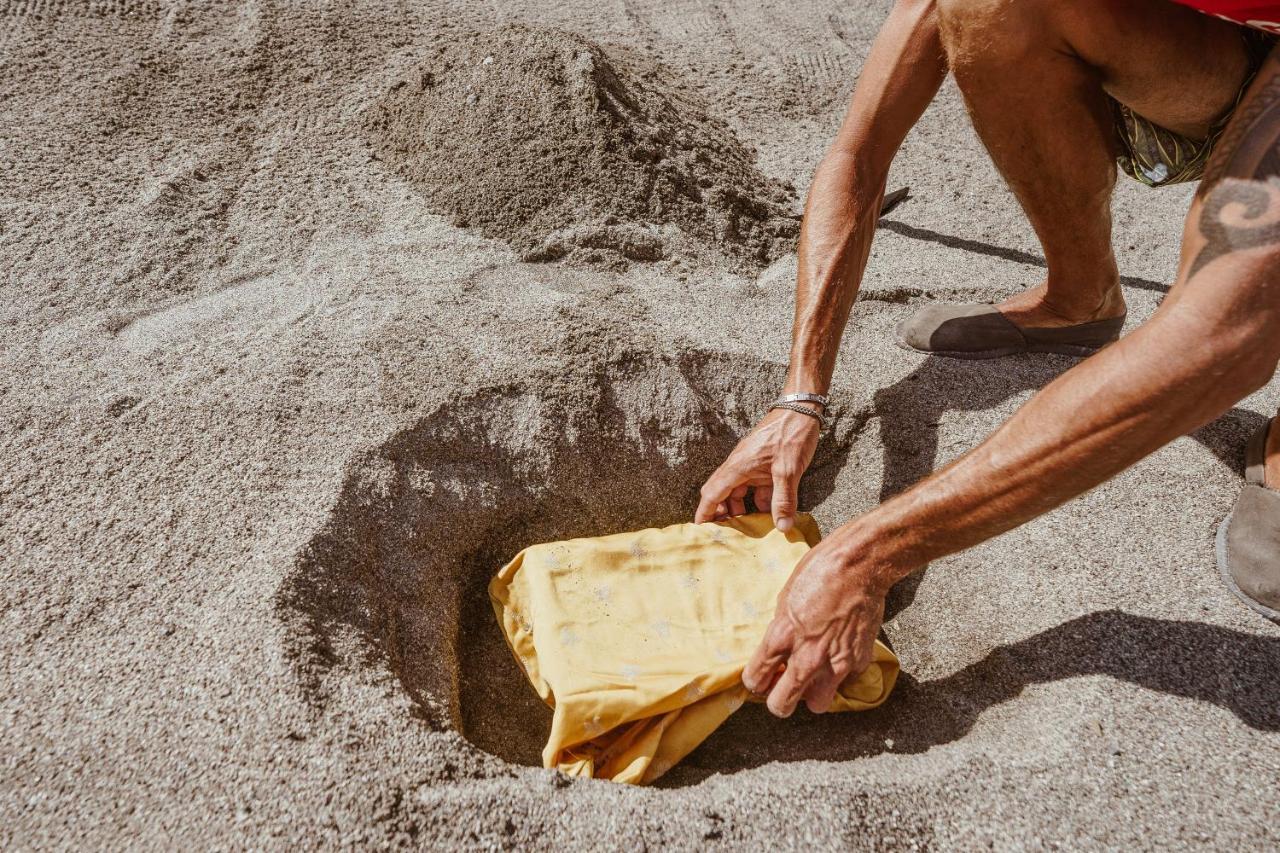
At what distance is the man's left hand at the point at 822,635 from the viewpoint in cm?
118

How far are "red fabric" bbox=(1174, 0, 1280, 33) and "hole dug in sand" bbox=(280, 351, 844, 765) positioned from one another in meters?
0.94

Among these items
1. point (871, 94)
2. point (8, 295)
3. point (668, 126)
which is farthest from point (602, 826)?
point (668, 126)

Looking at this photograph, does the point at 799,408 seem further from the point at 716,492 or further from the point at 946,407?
the point at 946,407

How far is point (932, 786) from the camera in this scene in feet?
3.54

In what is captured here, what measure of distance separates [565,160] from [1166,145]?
1.45 metres

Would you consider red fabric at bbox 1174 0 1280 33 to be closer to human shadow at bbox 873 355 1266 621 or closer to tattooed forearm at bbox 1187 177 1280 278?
tattooed forearm at bbox 1187 177 1280 278

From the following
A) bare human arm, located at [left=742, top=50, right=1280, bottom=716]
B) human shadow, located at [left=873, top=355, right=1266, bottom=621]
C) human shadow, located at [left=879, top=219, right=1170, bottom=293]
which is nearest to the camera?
bare human arm, located at [left=742, top=50, right=1280, bottom=716]

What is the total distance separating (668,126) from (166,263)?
1.51 m

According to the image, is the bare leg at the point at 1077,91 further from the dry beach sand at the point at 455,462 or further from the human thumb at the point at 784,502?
the human thumb at the point at 784,502

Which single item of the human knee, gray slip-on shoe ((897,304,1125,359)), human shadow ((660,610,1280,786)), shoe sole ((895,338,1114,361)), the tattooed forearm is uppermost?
the human knee

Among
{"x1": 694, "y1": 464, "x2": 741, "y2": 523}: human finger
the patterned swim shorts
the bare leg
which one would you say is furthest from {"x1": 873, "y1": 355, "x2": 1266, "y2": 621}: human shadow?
the patterned swim shorts

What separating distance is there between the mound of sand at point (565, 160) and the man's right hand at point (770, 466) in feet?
2.67

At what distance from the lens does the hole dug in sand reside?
1.23 meters

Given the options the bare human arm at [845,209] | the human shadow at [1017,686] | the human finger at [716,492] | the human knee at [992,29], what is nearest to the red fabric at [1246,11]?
the human knee at [992,29]
